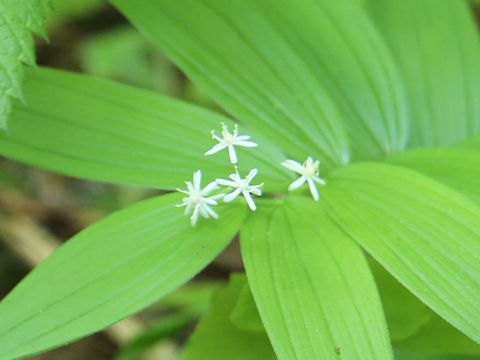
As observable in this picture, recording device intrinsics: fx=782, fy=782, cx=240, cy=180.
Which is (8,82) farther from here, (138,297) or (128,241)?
(138,297)

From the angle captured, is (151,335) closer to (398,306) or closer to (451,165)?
(398,306)

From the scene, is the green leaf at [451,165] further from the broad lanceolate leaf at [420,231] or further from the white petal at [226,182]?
the white petal at [226,182]

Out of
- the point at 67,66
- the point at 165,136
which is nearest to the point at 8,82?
the point at 165,136

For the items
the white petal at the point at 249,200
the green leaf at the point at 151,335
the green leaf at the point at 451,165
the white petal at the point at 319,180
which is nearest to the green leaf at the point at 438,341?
the green leaf at the point at 451,165

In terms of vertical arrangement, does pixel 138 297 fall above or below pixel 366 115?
below

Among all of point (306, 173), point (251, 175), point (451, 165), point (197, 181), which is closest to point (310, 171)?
point (306, 173)

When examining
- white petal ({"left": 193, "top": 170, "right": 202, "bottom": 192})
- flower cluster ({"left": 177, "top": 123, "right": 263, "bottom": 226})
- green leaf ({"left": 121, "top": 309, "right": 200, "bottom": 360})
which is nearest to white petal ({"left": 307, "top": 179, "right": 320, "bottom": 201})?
flower cluster ({"left": 177, "top": 123, "right": 263, "bottom": 226})
